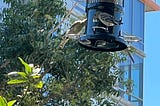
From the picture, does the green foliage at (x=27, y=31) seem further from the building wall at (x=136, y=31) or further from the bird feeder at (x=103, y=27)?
the building wall at (x=136, y=31)

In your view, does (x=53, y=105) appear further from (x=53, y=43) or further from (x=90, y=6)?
Answer: (x=90, y=6)

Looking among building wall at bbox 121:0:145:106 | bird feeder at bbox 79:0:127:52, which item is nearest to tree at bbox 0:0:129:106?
bird feeder at bbox 79:0:127:52

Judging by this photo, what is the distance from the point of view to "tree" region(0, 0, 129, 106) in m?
7.07

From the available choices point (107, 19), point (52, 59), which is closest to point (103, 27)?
point (107, 19)

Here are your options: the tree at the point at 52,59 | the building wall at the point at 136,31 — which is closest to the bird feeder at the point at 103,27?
the tree at the point at 52,59

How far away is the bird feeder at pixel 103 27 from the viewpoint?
3562 mm

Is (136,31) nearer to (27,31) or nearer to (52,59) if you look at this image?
(27,31)

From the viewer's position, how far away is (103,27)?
3.65 meters

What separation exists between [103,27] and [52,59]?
3577 mm

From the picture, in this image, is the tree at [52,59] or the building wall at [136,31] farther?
the building wall at [136,31]

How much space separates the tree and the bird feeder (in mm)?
3144

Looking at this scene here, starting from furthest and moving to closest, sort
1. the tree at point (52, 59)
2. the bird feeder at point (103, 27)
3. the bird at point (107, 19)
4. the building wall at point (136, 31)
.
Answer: the building wall at point (136, 31), the tree at point (52, 59), the bird at point (107, 19), the bird feeder at point (103, 27)

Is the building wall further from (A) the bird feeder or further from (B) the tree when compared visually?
(A) the bird feeder

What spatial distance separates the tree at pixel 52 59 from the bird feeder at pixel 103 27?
314 centimetres
